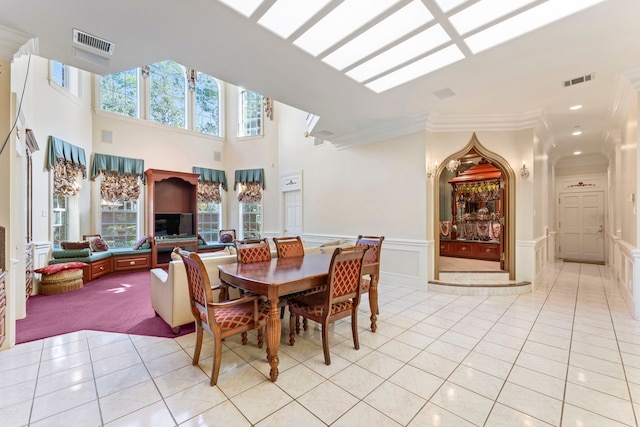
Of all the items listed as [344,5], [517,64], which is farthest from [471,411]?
[517,64]

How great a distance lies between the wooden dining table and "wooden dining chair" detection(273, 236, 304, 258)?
2.01 feet

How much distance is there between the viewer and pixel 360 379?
214cm

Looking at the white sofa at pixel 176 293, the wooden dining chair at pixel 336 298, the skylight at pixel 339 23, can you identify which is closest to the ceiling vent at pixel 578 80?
the skylight at pixel 339 23

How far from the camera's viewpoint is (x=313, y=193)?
6.79 meters

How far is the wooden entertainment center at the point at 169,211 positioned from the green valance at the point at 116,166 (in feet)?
0.81

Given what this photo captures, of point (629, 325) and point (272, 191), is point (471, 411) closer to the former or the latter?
point (629, 325)

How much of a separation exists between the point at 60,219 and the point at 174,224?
2256mm

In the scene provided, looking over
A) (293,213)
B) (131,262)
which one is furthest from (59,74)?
(293,213)

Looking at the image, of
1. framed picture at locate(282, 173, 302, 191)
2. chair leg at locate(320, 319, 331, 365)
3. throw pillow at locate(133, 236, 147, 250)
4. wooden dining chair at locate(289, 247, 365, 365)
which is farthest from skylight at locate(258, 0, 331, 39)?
throw pillow at locate(133, 236, 147, 250)

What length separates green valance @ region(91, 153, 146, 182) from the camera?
6387 millimetres

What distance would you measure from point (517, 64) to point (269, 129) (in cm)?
658

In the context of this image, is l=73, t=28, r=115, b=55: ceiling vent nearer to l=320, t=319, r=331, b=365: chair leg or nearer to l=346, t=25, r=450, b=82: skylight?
l=346, t=25, r=450, b=82: skylight

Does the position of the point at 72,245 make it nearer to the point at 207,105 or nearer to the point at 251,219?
the point at 251,219

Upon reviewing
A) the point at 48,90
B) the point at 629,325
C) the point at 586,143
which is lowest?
the point at 629,325
